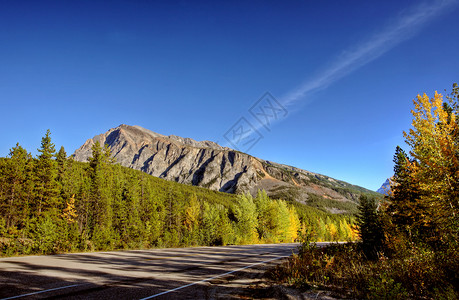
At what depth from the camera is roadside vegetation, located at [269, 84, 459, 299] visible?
5.77 m

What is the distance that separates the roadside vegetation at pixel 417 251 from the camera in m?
5.77

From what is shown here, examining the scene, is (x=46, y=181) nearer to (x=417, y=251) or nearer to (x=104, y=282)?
(x=104, y=282)

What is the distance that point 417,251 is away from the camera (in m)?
7.83

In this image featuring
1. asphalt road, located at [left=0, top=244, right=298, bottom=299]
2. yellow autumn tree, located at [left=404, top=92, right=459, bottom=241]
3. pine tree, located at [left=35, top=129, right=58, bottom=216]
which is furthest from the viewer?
pine tree, located at [left=35, top=129, right=58, bottom=216]

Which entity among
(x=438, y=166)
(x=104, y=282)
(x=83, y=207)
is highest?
(x=438, y=166)

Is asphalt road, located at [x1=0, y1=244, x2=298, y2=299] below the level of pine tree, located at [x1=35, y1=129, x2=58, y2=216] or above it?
below

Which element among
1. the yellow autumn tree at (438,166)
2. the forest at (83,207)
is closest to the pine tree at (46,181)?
the forest at (83,207)

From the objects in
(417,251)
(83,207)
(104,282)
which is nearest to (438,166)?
(417,251)

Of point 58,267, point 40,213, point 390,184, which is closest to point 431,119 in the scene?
point 390,184

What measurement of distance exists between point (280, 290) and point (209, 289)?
199 cm

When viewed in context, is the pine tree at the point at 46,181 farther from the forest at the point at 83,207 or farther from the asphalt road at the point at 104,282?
the asphalt road at the point at 104,282

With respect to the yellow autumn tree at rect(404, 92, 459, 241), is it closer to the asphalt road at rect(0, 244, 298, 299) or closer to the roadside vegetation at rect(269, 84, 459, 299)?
the roadside vegetation at rect(269, 84, 459, 299)

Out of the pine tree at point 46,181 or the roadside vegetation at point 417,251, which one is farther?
the pine tree at point 46,181

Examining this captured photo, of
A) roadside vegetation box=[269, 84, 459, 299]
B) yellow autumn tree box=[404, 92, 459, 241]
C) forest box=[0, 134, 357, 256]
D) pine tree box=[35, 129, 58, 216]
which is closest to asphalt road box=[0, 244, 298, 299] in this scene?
roadside vegetation box=[269, 84, 459, 299]
